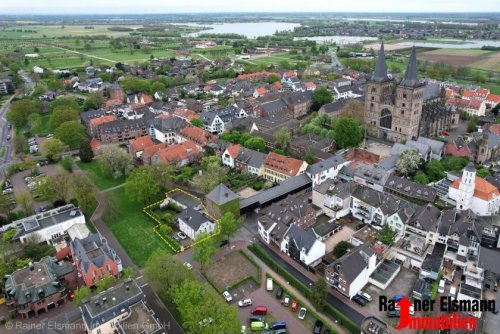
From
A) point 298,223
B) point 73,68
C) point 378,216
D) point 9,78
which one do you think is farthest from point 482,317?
point 73,68

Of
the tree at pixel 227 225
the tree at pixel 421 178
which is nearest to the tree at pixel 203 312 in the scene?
the tree at pixel 227 225

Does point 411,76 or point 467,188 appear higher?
point 411,76

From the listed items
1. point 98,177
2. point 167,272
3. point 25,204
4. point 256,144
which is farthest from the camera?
point 256,144

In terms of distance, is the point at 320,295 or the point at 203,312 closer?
the point at 203,312

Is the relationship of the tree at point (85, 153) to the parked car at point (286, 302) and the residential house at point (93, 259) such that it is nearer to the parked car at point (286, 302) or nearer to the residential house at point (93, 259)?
the residential house at point (93, 259)

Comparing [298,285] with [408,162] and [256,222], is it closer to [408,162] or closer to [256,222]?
[256,222]

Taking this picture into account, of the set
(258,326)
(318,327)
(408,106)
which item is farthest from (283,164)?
(408,106)
